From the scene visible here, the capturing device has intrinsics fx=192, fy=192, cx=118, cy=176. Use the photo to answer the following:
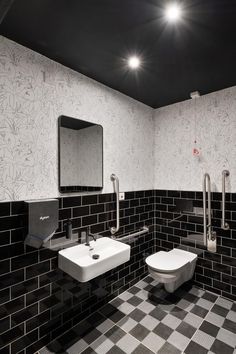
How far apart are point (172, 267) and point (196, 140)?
159cm

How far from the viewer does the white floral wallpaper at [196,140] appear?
Answer: 7.46 feet

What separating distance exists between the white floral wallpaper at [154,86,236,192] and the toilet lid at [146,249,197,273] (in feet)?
2.83

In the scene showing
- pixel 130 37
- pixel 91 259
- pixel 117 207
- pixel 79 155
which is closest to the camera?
pixel 130 37

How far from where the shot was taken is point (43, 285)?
163 cm

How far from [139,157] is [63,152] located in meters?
1.22

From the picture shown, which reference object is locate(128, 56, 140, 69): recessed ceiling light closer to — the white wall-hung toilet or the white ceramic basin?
the white ceramic basin

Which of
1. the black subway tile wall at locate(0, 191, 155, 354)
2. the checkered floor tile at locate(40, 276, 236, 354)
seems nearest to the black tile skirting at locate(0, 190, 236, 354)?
the black subway tile wall at locate(0, 191, 155, 354)

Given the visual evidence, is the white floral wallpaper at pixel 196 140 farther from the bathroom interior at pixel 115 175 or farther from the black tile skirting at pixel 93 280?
the black tile skirting at pixel 93 280

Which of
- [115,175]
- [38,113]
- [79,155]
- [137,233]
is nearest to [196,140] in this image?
[115,175]

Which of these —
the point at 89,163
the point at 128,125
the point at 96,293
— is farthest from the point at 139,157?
the point at 96,293

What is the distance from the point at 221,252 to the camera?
233cm

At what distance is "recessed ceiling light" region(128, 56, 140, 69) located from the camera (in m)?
1.74

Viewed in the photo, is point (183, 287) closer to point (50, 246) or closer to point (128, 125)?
point (50, 246)

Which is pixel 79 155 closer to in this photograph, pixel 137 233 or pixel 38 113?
pixel 38 113
